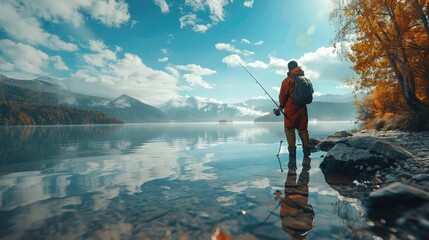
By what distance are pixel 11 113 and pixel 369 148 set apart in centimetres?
25457

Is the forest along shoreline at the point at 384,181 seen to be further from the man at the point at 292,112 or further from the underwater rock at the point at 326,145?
the underwater rock at the point at 326,145

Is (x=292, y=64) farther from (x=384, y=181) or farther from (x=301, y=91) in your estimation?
(x=384, y=181)

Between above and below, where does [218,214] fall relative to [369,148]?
below

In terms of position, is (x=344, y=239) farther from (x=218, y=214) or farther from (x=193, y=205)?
(x=193, y=205)

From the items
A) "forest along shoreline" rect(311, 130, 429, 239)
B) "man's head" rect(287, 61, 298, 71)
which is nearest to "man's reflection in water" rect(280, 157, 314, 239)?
"forest along shoreline" rect(311, 130, 429, 239)

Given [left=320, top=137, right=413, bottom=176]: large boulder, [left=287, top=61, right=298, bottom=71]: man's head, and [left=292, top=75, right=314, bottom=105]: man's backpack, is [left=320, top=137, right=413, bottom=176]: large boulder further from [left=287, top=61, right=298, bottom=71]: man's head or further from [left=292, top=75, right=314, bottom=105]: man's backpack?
[left=287, top=61, right=298, bottom=71]: man's head

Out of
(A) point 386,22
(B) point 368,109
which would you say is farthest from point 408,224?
(B) point 368,109

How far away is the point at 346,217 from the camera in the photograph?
459 cm

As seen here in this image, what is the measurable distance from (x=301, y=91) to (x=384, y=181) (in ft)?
17.6

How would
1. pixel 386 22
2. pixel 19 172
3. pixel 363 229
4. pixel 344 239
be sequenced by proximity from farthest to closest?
pixel 386 22 < pixel 19 172 < pixel 363 229 < pixel 344 239

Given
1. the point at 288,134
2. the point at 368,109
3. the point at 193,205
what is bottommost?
the point at 193,205

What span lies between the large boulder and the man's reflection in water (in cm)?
172

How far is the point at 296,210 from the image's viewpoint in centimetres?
507

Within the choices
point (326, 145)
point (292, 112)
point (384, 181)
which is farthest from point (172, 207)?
point (326, 145)
